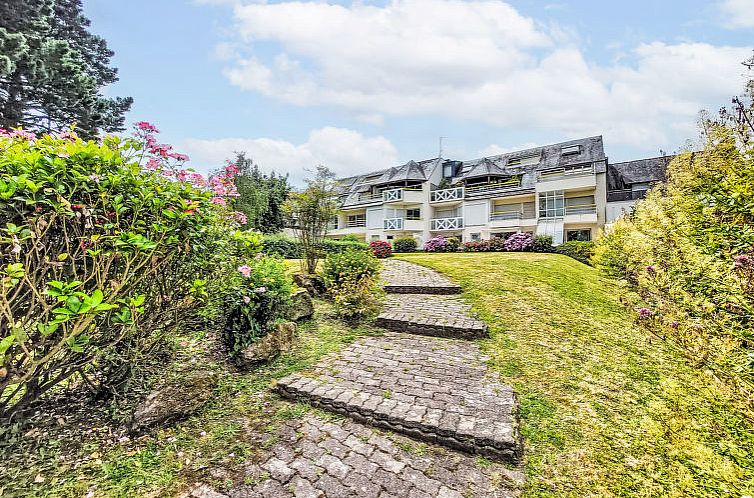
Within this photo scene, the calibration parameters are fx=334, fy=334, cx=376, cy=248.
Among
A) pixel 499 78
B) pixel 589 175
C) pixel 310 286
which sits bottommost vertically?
pixel 310 286

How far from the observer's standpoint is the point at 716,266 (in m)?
2.92

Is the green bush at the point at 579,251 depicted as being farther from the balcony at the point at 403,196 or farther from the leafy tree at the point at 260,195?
the leafy tree at the point at 260,195

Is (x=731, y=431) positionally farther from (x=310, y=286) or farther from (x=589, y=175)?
(x=589, y=175)

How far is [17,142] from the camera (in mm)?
2420

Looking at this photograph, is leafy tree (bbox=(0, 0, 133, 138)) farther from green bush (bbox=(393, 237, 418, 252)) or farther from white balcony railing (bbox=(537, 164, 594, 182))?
white balcony railing (bbox=(537, 164, 594, 182))

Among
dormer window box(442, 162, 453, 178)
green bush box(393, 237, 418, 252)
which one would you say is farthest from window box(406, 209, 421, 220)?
green bush box(393, 237, 418, 252)

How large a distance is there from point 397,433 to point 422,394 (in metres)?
0.63

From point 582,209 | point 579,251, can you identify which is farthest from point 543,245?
point 582,209

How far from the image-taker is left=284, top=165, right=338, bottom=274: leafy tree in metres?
9.04

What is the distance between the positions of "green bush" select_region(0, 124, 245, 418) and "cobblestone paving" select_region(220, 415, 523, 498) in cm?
163

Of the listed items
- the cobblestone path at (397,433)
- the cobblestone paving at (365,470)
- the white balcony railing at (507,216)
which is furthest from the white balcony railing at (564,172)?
the cobblestone paving at (365,470)

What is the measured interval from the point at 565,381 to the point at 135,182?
5.04m

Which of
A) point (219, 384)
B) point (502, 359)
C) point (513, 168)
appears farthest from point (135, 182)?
point (513, 168)

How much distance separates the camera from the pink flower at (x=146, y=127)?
3.41m
